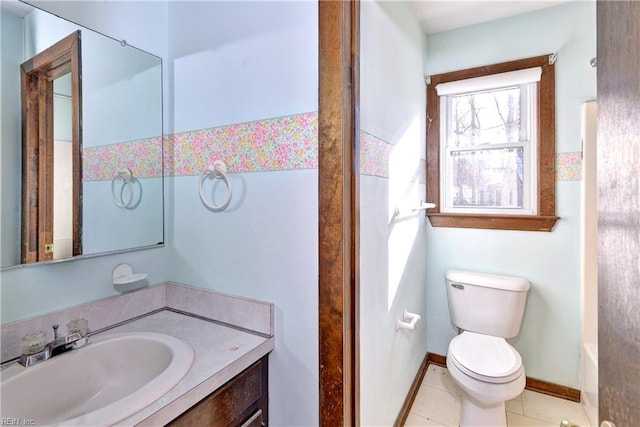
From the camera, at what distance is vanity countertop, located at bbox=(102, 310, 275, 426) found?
689mm

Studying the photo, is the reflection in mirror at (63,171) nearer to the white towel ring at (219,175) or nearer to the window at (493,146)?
the white towel ring at (219,175)

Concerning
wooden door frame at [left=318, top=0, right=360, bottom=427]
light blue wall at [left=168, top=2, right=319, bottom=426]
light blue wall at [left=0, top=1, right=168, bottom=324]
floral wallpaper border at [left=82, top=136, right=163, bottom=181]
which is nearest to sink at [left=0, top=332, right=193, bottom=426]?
light blue wall at [left=0, top=1, right=168, bottom=324]

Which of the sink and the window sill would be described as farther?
the window sill

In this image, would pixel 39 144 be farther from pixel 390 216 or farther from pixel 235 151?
pixel 390 216

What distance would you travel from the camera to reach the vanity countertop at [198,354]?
69 cm

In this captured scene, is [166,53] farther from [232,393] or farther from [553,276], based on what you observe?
[553,276]

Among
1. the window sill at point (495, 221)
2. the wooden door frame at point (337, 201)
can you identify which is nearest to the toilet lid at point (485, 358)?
the window sill at point (495, 221)

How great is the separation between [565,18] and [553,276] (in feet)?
5.26

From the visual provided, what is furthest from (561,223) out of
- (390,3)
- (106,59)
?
(106,59)

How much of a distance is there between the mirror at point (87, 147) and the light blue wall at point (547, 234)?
194 cm

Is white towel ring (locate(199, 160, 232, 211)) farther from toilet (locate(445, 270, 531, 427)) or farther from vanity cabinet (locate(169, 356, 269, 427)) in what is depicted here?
toilet (locate(445, 270, 531, 427))

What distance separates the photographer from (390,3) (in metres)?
1.50

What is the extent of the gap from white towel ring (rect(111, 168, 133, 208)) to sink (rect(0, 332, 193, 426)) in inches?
19.1

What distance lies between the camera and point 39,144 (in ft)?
3.07
